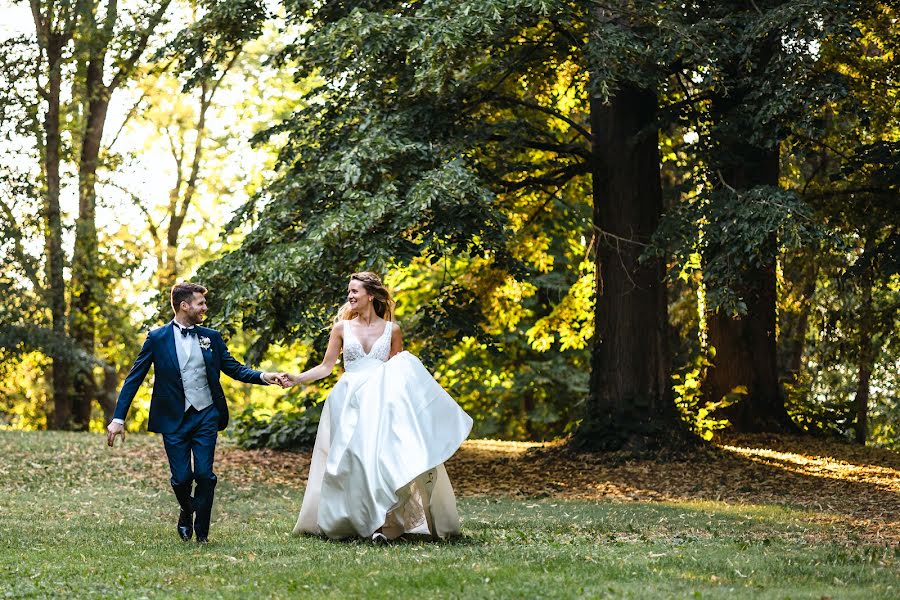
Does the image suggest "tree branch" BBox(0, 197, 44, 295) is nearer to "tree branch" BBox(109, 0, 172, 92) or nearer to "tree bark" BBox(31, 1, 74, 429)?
"tree bark" BBox(31, 1, 74, 429)

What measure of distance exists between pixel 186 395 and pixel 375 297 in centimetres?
175

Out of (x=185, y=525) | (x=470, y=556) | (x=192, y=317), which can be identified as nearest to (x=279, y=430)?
(x=185, y=525)

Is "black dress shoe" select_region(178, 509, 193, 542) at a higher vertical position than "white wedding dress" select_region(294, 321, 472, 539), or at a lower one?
lower

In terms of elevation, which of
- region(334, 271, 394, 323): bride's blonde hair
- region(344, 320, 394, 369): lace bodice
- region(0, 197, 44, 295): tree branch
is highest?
region(0, 197, 44, 295): tree branch

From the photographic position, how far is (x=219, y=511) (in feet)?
39.1

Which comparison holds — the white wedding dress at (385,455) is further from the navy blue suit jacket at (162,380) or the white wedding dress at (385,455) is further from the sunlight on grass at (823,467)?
the sunlight on grass at (823,467)

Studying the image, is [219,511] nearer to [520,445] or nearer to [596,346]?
[596,346]

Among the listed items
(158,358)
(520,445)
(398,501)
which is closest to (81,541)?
(158,358)

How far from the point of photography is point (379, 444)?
837 centimetres

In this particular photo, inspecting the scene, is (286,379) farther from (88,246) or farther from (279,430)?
(88,246)

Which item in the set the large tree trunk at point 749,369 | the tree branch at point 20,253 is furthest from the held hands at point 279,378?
the tree branch at point 20,253

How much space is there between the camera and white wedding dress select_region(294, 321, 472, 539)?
8250 millimetres

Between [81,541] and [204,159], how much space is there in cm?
2832

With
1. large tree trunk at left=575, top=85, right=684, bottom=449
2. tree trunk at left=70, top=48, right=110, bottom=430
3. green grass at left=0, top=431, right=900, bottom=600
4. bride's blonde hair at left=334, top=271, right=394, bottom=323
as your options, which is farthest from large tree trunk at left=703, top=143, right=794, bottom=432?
tree trunk at left=70, top=48, right=110, bottom=430
